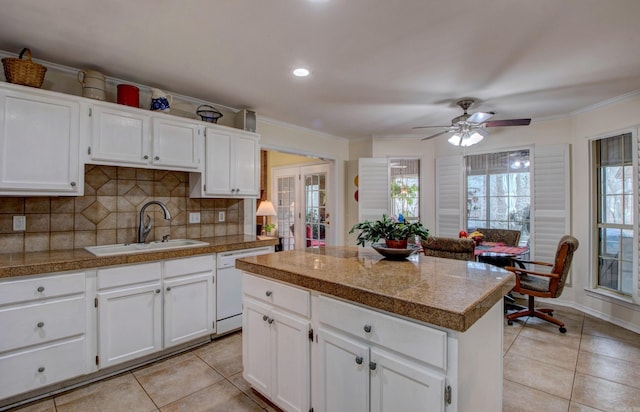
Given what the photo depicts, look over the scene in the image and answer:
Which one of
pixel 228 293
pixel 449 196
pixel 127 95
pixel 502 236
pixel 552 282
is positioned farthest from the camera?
pixel 449 196

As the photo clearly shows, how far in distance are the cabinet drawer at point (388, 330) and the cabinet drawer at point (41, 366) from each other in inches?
72.3

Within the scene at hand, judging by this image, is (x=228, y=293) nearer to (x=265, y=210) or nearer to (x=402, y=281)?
(x=402, y=281)

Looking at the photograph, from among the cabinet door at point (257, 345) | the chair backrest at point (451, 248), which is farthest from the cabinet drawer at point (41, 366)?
the chair backrest at point (451, 248)

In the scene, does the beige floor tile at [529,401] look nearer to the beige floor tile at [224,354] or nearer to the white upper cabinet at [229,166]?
the beige floor tile at [224,354]

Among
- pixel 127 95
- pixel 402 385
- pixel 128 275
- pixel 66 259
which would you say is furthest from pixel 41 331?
pixel 402 385

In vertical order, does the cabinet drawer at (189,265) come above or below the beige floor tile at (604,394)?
above

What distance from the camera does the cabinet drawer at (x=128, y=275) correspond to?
89.5 inches

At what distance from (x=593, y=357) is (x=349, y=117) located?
3.42 metres

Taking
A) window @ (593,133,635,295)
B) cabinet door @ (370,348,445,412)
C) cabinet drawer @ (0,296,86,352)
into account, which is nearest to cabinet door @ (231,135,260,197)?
cabinet drawer @ (0,296,86,352)

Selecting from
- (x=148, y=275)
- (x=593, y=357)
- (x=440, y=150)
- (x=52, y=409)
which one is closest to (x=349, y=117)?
(x=440, y=150)

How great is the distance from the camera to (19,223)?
92.4 inches

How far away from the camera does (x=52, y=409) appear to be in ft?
6.56

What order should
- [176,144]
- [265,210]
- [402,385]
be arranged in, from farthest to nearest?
[265,210] → [176,144] → [402,385]

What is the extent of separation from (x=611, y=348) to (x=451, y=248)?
5.23 feet
